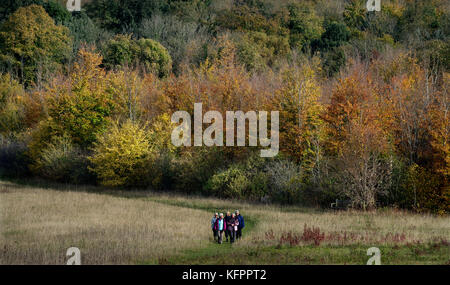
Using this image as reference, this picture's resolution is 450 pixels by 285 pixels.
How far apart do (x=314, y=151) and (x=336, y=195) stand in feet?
14.0

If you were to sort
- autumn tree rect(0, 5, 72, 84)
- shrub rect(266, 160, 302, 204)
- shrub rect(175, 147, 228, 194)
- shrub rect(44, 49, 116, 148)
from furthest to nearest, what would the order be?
autumn tree rect(0, 5, 72, 84)
shrub rect(44, 49, 116, 148)
shrub rect(175, 147, 228, 194)
shrub rect(266, 160, 302, 204)

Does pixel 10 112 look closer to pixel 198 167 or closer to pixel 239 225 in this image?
pixel 198 167

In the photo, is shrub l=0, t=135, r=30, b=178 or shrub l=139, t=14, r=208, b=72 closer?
shrub l=0, t=135, r=30, b=178

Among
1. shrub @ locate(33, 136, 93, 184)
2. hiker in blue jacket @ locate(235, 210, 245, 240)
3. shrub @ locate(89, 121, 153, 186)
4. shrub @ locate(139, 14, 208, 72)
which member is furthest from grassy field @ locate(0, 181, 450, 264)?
shrub @ locate(139, 14, 208, 72)

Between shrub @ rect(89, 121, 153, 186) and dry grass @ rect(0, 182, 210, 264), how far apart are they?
4.10m

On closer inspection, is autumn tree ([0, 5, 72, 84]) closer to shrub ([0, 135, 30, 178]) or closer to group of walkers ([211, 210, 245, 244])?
shrub ([0, 135, 30, 178])

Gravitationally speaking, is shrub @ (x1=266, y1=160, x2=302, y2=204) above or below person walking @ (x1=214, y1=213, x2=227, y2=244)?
below

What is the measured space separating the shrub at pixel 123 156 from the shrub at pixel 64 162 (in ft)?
9.92

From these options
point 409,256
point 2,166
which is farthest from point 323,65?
point 409,256

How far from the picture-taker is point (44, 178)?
171 ft

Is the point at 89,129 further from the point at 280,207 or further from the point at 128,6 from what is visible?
the point at 128,6

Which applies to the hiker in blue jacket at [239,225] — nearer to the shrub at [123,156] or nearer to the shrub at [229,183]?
the shrub at [229,183]

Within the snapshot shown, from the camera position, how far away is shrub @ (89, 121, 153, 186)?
147ft

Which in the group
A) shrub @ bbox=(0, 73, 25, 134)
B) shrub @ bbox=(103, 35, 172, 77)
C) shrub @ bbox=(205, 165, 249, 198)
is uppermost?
shrub @ bbox=(103, 35, 172, 77)
